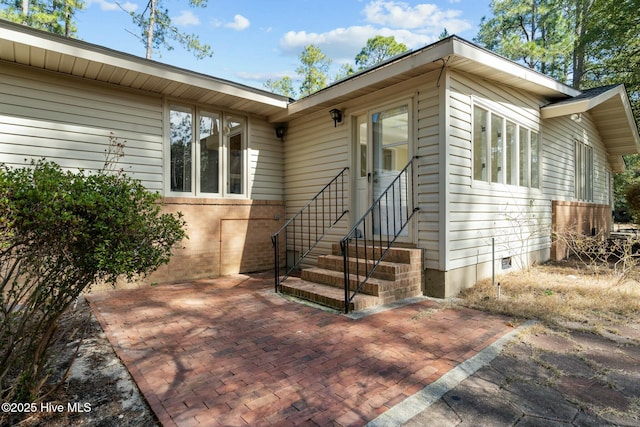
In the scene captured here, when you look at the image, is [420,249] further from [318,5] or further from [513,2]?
[513,2]

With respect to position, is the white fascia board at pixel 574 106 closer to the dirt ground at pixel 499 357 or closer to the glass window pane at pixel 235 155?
the dirt ground at pixel 499 357

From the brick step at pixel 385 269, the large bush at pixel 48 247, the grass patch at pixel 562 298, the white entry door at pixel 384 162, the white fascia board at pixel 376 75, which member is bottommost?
the grass patch at pixel 562 298

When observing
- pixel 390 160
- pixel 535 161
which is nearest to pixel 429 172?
pixel 390 160

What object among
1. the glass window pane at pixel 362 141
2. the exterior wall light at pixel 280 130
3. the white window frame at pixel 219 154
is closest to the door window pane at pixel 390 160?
the glass window pane at pixel 362 141

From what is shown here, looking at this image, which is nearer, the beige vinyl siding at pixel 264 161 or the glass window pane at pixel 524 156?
the glass window pane at pixel 524 156

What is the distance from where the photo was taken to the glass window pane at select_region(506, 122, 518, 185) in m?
5.93

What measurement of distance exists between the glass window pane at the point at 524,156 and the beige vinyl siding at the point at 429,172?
260cm

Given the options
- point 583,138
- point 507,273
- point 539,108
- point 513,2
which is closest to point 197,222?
point 507,273

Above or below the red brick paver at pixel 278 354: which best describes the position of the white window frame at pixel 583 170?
above

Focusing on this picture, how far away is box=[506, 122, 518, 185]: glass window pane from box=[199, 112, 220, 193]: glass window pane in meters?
5.25

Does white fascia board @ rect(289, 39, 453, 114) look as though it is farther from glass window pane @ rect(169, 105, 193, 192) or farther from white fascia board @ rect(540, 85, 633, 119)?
white fascia board @ rect(540, 85, 633, 119)

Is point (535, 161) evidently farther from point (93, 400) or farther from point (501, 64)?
point (93, 400)

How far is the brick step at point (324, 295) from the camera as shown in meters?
4.05

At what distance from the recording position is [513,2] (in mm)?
19141
